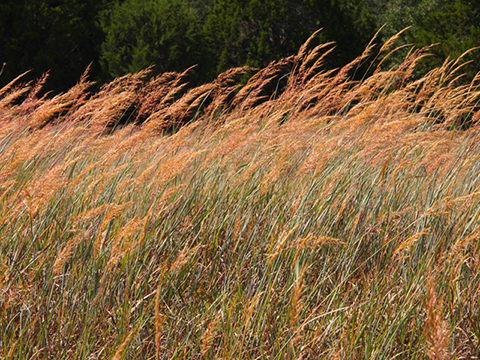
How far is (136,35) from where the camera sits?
10.6 metres

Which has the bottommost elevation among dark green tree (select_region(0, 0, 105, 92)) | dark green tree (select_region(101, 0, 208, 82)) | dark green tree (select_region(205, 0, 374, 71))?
dark green tree (select_region(205, 0, 374, 71))

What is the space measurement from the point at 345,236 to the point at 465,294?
20.5 inches

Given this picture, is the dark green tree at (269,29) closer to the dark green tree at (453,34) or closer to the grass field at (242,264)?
the dark green tree at (453,34)

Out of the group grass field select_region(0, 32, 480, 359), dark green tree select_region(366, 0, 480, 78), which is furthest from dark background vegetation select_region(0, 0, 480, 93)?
grass field select_region(0, 32, 480, 359)

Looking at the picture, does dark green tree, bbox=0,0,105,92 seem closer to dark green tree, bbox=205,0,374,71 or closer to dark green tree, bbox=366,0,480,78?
dark green tree, bbox=205,0,374,71

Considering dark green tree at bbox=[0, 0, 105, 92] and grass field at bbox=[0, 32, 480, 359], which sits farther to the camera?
dark green tree at bbox=[0, 0, 105, 92]

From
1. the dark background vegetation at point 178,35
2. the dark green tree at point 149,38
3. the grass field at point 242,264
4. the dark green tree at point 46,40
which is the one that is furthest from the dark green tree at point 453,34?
the grass field at point 242,264

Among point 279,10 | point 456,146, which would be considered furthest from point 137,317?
point 279,10

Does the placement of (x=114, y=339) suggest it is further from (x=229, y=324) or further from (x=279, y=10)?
(x=279, y=10)

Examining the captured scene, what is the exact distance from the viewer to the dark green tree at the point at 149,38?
10.5 meters

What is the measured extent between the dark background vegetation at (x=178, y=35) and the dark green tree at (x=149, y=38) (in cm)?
2

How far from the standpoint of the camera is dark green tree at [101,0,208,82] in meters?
10.5

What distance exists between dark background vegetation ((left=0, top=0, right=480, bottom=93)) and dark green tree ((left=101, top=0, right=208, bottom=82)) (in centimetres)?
2

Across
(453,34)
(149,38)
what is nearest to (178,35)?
(149,38)
